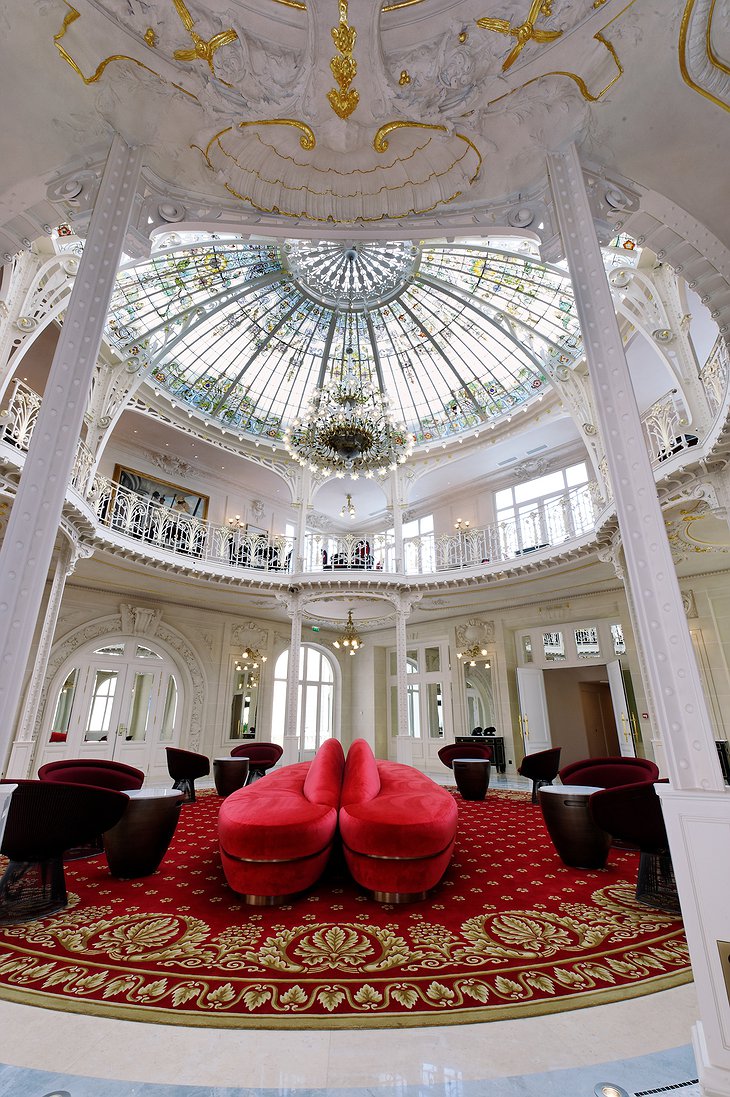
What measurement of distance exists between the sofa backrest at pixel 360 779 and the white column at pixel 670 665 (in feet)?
7.50

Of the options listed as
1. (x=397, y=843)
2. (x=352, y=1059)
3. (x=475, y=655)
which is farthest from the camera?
(x=475, y=655)

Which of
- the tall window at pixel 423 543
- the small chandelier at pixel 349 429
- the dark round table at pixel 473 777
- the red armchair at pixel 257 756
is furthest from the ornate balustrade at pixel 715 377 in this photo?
the red armchair at pixel 257 756

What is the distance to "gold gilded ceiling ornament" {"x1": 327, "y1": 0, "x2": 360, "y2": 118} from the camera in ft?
9.20

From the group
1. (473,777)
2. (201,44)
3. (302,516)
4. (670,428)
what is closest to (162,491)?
(302,516)

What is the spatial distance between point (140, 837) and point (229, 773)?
14.9 feet

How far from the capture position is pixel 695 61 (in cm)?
278

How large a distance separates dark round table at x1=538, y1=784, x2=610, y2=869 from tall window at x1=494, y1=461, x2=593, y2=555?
6.29 meters

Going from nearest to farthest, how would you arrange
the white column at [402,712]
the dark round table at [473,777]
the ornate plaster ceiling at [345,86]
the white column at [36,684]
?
the ornate plaster ceiling at [345,86] < the white column at [36,684] < the dark round table at [473,777] < the white column at [402,712]

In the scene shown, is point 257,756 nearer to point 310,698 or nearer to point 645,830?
point 310,698

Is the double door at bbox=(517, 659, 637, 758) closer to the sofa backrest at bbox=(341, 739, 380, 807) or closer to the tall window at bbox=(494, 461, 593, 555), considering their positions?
the tall window at bbox=(494, 461, 593, 555)

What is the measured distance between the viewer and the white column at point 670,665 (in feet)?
5.50

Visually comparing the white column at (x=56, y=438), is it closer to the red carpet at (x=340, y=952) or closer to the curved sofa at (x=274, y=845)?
the red carpet at (x=340, y=952)

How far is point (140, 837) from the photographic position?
375cm

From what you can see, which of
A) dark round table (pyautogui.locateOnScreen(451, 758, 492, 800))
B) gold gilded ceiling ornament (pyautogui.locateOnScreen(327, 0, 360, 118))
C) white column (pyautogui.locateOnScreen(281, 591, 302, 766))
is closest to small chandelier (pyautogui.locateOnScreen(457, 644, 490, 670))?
dark round table (pyautogui.locateOnScreen(451, 758, 492, 800))
